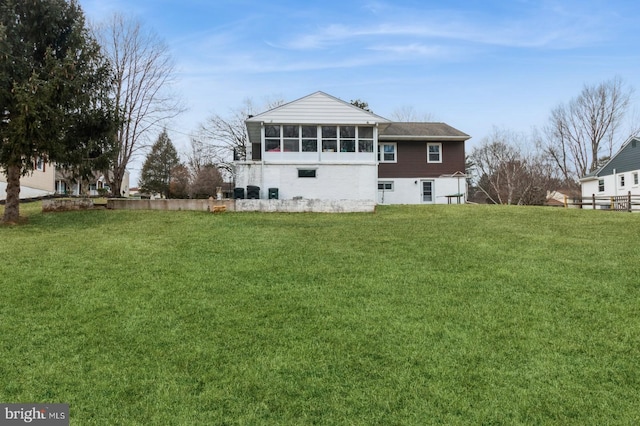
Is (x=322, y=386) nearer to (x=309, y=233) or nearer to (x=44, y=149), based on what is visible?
(x=309, y=233)

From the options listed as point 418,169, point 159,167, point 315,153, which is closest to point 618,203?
point 418,169

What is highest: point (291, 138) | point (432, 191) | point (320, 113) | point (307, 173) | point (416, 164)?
point (320, 113)

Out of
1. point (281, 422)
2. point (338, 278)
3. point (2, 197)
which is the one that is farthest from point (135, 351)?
point (2, 197)

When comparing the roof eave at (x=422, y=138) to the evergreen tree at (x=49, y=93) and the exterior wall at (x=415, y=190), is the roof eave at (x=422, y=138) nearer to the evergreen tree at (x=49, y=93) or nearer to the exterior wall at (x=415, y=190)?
the exterior wall at (x=415, y=190)

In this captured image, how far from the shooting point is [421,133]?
2433cm

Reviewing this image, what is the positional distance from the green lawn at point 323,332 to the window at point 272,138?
34.5 feet

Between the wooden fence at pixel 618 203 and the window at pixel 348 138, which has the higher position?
the window at pixel 348 138

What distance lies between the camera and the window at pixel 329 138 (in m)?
19.8

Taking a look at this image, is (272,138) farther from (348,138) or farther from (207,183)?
(207,183)

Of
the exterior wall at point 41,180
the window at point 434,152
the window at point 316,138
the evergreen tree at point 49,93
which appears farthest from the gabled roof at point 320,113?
the exterior wall at point 41,180

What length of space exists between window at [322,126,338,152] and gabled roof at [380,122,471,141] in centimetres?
458

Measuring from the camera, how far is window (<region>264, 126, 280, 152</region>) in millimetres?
19609

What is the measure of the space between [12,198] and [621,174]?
115ft

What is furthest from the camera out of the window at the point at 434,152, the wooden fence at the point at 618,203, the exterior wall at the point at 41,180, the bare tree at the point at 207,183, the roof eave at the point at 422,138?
the bare tree at the point at 207,183
